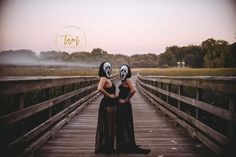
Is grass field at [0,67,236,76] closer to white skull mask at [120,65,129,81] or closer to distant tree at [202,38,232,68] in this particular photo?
white skull mask at [120,65,129,81]

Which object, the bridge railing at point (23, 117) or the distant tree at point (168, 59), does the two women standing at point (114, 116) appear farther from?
the distant tree at point (168, 59)

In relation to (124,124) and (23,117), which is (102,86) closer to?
(124,124)

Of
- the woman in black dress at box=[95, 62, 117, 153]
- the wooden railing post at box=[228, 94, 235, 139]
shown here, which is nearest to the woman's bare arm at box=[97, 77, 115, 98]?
the woman in black dress at box=[95, 62, 117, 153]

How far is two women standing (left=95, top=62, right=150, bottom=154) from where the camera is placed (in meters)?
4.66

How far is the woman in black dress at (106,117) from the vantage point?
183 inches

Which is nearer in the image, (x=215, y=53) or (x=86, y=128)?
(x=86, y=128)

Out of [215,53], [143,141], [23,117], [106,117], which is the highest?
[215,53]

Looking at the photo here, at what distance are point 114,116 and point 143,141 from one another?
1016 mm

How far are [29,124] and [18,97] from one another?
7.35ft

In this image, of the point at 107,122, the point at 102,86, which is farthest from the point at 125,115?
the point at 102,86

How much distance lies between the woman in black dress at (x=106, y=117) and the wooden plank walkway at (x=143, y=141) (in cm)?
20

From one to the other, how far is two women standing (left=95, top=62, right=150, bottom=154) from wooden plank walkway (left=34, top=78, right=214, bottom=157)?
0.20 metres

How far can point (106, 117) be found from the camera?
4.76 metres

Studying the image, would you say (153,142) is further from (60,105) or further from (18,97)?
(60,105)
